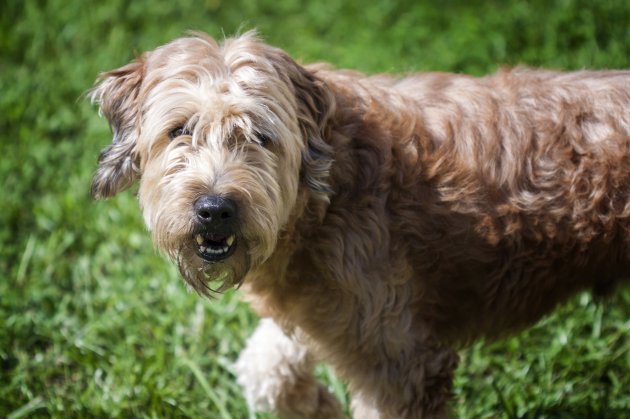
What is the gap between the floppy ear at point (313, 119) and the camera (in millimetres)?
3816

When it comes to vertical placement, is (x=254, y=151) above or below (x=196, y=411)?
above

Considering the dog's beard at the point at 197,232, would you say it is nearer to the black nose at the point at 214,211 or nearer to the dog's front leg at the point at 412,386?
the black nose at the point at 214,211

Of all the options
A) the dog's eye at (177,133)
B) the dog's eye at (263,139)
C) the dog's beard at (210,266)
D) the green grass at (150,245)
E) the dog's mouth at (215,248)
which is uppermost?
the dog's eye at (177,133)

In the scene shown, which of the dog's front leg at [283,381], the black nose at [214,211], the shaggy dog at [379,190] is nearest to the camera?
the black nose at [214,211]

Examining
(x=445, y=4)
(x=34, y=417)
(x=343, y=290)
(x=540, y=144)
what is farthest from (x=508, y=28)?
(x=34, y=417)

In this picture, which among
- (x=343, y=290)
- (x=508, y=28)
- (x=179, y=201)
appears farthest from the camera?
(x=508, y=28)

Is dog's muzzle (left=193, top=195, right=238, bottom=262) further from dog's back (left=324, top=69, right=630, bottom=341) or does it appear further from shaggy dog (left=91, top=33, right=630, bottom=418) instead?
dog's back (left=324, top=69, right=630, bottom=341)

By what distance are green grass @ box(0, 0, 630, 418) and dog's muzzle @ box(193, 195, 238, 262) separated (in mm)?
1129

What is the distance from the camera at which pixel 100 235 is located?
21.2 feet

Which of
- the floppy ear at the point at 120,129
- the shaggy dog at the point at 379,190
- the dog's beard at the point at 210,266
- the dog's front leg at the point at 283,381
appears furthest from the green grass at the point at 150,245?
the dog's beard at the point at 210,266

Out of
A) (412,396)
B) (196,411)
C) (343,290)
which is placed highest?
(343,290)

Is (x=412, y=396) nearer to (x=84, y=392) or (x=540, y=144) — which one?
(x=540, y=144)

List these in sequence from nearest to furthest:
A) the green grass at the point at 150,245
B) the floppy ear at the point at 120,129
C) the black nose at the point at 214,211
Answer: the black nose at the point at 214,211
the floppy ear at the point at 120,129
the green grass at the point at 150,245

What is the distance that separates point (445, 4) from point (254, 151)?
4998 millimetres
